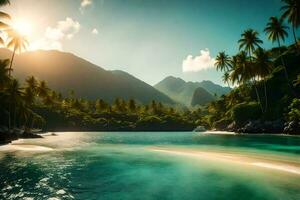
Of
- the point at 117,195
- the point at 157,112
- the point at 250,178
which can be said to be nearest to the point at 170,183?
the point at 117,195

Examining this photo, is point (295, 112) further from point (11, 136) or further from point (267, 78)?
point (11, 136)

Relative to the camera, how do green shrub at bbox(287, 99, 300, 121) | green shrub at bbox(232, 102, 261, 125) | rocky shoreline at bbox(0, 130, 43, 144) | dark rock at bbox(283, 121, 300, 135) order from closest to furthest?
rocky shoreline at bbox(0, 130, 43, 144) → dark rock at bbox(283, 121, 300, 135) → green shrub at bbox(287, 99, 300, 121) → green shrub at bbox(232, 102, 261, 125)

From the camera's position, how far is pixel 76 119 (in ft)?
487

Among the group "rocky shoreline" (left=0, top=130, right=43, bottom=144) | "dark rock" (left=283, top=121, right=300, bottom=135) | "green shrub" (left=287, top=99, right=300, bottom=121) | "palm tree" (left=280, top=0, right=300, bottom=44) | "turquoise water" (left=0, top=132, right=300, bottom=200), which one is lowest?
"turquoise water" (left=0, top=132, right=300, bottom=200)

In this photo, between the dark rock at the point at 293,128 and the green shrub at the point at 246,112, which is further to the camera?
the green shrub at the point at 246,112

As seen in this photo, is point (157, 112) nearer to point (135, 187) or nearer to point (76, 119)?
point (76, 119)

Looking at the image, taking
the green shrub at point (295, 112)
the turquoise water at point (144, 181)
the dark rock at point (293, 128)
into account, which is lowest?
the turquoise water at point (144, 181)

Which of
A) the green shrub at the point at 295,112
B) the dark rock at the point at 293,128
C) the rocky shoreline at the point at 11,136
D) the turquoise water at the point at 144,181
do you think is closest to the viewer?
the turquoise water at the point at 144,181

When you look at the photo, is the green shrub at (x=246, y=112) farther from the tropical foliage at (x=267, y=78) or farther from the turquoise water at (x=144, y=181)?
the turquoise water at (x=144, y=181)

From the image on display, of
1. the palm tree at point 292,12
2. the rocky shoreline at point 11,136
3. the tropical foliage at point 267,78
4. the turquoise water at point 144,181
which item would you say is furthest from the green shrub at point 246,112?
the turquoise water at point 144,181

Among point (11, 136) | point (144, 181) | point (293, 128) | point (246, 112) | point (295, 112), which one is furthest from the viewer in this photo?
point (246, 112)

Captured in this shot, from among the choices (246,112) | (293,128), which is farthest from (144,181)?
(246,112)

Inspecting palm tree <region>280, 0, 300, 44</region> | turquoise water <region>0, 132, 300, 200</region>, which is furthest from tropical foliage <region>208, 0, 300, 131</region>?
turquoise water <region>0, 132, 300, 200</region>

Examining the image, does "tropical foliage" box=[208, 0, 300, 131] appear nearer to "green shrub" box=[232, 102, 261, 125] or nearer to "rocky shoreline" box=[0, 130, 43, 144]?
"green shrub" box=[232, 102, 261, 125]
